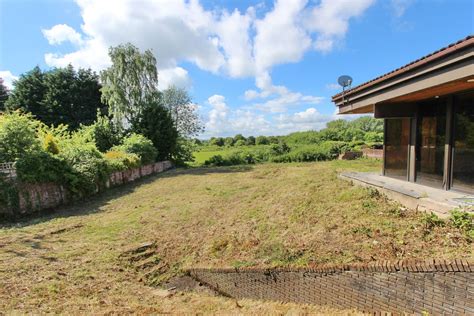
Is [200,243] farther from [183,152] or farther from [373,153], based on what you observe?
[183,152]

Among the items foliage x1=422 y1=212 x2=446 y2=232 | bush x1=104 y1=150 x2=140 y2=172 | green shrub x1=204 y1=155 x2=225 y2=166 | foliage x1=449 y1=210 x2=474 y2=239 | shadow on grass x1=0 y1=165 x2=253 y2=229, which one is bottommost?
shadow on grass x1=0 y1=165 x2=253 y2=229

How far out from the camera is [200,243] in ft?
16.8

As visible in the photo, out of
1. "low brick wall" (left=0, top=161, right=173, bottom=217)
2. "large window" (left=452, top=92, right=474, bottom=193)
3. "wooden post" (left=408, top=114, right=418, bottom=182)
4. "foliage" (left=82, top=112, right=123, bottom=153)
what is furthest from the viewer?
"foliage" (left=82, top=112, right=123, bottom=153)

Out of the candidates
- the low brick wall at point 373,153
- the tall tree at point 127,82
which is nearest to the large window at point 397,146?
the low brick wall at point 373,153

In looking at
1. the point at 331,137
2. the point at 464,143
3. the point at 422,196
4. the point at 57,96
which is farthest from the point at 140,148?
the point at 331,137

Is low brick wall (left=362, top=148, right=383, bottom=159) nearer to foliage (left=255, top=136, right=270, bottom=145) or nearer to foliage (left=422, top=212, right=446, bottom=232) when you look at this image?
foliage (left=422, top=212, right=446, bottom=232)

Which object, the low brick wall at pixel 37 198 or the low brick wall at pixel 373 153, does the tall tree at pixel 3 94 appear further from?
the low brick wall at pixel 373 153

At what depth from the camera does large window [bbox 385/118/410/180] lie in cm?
672

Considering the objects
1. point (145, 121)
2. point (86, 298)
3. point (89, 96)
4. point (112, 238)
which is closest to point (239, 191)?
point (112, 238)

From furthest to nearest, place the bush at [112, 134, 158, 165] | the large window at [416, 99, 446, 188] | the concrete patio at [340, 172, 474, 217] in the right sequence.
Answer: the bush at [112, 134, 158, 165] < the large window at [416, 99, 446, 188] < the concrete patio at [340, 172, 474, 217]

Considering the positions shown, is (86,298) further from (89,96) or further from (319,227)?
(89,96)

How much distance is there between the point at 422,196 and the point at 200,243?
431 centimetres

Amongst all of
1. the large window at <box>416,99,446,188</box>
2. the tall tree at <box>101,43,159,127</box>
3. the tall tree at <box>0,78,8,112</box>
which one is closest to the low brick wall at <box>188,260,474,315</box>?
the large window at <box>416,99,446,188</box>

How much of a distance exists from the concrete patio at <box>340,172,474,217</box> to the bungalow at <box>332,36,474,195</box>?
1.19 ft
